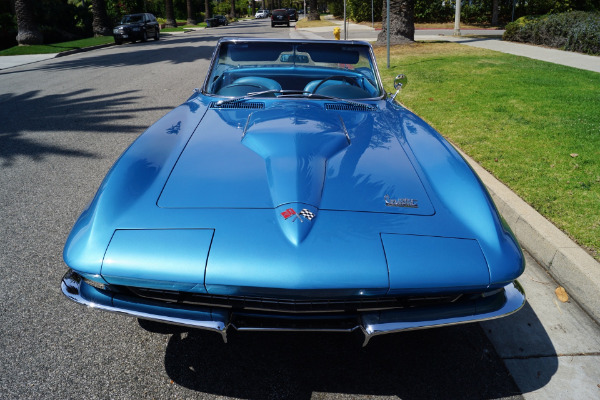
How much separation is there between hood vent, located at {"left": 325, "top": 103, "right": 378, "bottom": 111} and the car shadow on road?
4.72ft

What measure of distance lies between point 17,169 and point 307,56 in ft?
10.7

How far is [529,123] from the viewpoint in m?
5.38

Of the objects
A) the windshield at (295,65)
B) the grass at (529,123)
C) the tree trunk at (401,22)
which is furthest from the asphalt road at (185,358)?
the tree trunk at (401,22)

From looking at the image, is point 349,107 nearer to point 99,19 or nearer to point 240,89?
point 240,89

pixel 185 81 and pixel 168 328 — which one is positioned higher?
pixel 185 81

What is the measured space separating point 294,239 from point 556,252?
1.95 metres

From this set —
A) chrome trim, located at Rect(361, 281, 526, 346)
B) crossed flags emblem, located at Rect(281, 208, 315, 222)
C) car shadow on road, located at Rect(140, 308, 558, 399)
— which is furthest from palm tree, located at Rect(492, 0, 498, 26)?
crossed flags emblem, located at Rect(281, 208, 315, 222)

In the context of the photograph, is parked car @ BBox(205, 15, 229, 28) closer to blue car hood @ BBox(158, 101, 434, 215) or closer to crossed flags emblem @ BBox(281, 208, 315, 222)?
blue car hood @ BBox(158, 101, 434, 215)

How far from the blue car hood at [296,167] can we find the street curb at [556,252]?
1.22 metres

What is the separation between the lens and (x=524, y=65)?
9.86 m

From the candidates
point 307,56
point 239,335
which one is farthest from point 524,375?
point 307,56

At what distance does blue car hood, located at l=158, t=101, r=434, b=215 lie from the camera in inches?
75.1

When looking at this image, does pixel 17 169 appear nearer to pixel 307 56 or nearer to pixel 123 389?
pixel 307 56

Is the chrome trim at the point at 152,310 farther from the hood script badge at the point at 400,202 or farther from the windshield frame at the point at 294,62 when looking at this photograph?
the windshield frame at the point at 294,62
